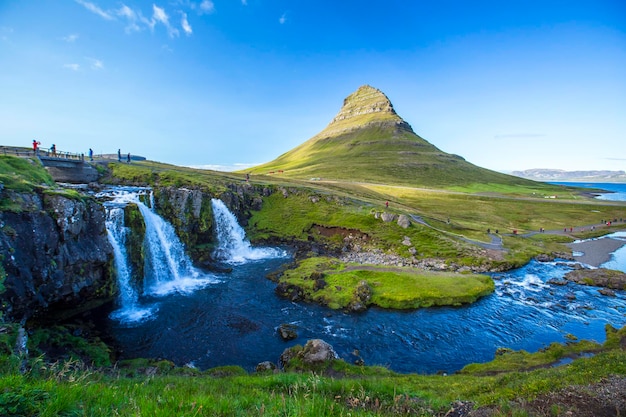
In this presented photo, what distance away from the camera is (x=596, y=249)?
220 feet

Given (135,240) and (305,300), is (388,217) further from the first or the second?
(135,240)

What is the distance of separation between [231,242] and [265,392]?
50.8m

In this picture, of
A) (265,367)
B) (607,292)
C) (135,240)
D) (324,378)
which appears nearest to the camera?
(324,378)

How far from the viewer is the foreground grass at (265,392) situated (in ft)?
20.9

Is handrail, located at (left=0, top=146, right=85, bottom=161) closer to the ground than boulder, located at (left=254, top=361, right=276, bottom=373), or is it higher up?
higher up

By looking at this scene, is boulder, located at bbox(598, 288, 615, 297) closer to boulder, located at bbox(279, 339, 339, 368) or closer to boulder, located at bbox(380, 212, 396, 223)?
boulder, located at bbox(380, 212, 396, 223)

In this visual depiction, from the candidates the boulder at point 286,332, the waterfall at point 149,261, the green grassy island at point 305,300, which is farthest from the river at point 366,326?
the green grassy island at point 305,300

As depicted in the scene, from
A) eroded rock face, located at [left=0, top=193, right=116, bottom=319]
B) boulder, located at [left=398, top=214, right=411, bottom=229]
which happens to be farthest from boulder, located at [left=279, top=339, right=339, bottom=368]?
boulder, located at [left=398, top=214, right=411, bottom=229]

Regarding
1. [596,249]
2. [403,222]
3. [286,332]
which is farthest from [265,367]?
[596,249]

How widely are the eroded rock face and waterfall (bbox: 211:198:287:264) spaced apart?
22084 mm

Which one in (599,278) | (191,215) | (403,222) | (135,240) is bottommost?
(599,278)

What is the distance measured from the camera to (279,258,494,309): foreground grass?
36.8 m

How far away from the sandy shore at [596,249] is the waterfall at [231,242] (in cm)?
6114

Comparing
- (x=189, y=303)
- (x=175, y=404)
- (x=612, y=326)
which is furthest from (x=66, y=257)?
(x=612, y=326)
